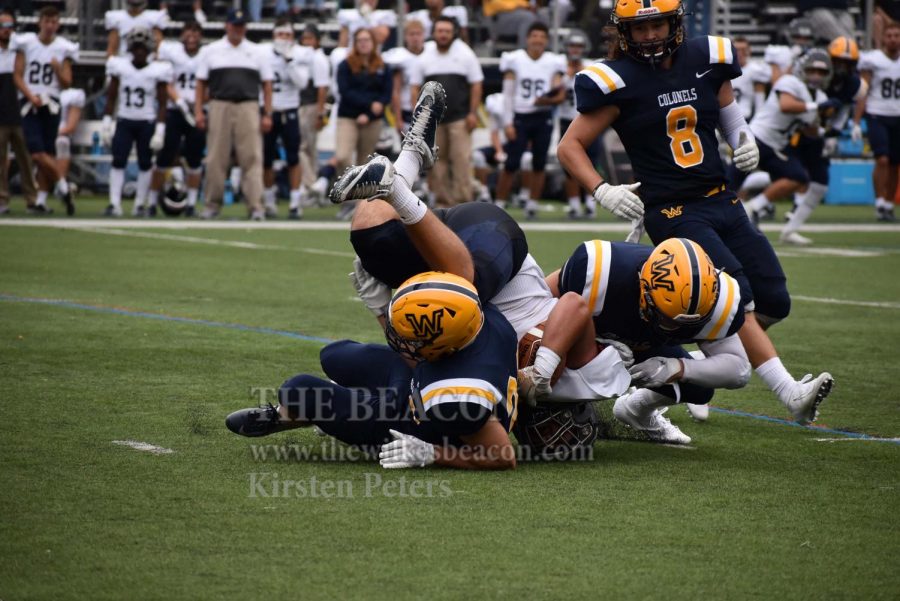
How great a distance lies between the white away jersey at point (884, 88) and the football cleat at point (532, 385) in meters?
12.4

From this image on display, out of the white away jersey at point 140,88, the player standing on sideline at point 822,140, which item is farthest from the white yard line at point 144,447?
the white away jersey at point 140,88

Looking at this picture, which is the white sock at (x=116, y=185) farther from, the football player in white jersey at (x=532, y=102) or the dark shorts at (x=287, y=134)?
the football player in white jersey at (x=532, y=102)

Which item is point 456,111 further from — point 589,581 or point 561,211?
point 589,581

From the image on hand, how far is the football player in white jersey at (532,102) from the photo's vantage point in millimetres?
16438

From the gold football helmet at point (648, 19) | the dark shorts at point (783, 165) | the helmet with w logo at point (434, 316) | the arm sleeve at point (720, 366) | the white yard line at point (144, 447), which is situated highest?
the gold football helmet at point (648, 19)

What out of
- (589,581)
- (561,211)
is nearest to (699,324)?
(589,581)

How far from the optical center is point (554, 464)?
485cm

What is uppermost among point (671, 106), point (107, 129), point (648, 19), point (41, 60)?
point (648, 19)

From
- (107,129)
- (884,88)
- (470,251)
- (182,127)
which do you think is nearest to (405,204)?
(470,251)

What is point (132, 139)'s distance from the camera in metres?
15.4

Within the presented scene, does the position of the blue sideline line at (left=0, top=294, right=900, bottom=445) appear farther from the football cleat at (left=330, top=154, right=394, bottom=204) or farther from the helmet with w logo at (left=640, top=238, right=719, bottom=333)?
the football cleat at (left=330, top=154, right=394, bottom=204)

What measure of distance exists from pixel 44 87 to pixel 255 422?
11.5m

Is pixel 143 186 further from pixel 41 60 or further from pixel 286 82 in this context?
pixel 286 82

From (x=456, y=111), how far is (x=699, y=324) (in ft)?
35.3
